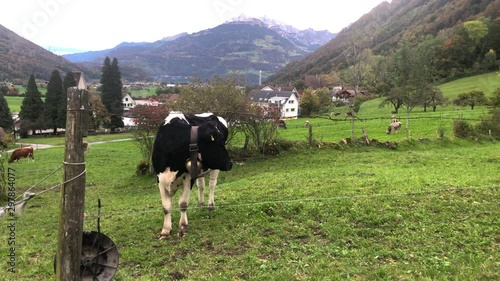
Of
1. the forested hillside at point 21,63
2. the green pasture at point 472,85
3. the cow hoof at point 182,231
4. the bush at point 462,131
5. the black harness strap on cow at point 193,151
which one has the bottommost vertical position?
the cow hoof at point 182,231

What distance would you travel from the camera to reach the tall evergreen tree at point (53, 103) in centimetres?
6259

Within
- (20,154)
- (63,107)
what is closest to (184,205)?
(20,154)

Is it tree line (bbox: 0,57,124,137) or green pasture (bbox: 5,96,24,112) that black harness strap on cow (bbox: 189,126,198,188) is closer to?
tree line (bbox: 0,57,124,137)

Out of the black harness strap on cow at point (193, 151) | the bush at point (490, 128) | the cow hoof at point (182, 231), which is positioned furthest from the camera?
the bush at point (490, 128)

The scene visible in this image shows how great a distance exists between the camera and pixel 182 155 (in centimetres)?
600

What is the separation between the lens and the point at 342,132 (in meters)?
30.3

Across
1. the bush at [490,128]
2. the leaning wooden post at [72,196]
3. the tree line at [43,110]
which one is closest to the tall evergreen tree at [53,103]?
the tree line at [43,110]

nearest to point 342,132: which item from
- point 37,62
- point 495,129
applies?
point 495,129

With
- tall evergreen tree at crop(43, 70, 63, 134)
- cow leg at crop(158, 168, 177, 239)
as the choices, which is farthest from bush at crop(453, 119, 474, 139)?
tall evergreen tree at crop(43, 70, 63, 134)

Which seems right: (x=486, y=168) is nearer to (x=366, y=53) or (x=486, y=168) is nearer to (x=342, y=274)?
(x=342, y=274)

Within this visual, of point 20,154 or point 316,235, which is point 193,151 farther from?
point 20,154

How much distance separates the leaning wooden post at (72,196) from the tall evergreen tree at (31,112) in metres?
68.8

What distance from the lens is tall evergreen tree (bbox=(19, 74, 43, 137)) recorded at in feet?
204

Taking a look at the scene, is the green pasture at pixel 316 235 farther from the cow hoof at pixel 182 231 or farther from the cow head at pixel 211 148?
the cow head at pixel 211 148
